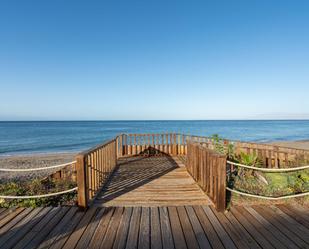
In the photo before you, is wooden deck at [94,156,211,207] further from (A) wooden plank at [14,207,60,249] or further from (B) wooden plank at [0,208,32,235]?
(B) wooden plank at [0,208,32,235]

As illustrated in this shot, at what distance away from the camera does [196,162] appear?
4.63m

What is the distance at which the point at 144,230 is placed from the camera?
2.61 m

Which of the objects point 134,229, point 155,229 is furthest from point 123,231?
point 155,229

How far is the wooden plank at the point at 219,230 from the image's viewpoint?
231 cm

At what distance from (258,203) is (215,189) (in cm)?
92

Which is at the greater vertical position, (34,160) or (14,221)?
(14,221)

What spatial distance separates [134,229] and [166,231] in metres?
0.46

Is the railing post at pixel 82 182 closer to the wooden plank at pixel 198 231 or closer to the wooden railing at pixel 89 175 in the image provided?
the wooden railing at pixel 89 175

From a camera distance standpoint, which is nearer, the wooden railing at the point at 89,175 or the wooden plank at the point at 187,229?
the wooden plank at the point at 187,229

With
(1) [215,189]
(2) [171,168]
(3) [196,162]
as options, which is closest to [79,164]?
(1) [215,189]

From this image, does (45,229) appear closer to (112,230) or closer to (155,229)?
(112,230)

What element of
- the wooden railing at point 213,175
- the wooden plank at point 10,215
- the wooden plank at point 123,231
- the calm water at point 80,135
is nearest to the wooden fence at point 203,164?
the wooden railing at point 213,175

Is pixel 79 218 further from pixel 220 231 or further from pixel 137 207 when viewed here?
pixel 220 231

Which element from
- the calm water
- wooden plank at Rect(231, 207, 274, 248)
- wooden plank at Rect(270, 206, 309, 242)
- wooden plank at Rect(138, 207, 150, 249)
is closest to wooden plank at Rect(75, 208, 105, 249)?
wooden plank at Rect(138, 207, 150, 249)
